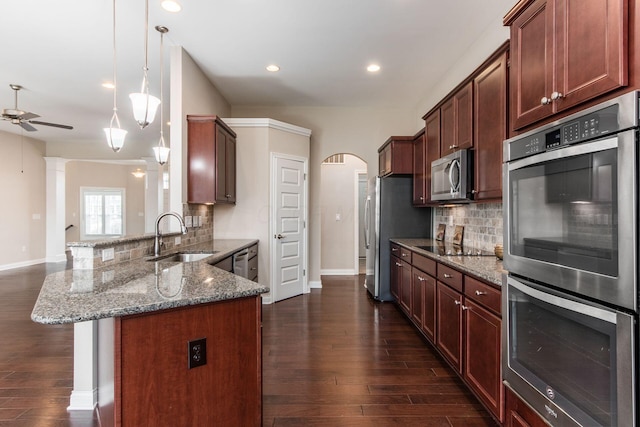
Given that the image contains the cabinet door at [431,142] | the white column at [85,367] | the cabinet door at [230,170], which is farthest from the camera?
the cabinet door at [230,170]

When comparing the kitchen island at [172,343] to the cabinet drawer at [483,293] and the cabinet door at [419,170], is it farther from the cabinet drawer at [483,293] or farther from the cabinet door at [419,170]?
the cabinet door at [419,170]

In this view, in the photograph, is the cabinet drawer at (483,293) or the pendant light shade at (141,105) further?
the pendant light shade at (141,105)

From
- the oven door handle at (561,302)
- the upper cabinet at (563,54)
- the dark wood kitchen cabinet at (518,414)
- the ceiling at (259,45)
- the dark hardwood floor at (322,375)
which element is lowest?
the dark hardwood floor at (322,375)

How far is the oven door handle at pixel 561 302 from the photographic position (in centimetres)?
101

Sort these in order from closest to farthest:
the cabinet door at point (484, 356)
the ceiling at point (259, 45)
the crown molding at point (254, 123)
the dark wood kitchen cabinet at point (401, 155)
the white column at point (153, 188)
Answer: the cabinet door at point (484, 356)
the ceiling at point (259, 45)
the dark wood kitchen cabinet at point (401, 155)
the crown molding at point (254, 123)
the white column at point (153, 188)

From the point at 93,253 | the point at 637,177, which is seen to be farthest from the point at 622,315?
the point at 93,253

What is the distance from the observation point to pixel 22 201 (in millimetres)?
7203

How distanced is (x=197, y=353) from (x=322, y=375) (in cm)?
137

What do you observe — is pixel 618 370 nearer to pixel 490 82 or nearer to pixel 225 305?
pixel 225 305

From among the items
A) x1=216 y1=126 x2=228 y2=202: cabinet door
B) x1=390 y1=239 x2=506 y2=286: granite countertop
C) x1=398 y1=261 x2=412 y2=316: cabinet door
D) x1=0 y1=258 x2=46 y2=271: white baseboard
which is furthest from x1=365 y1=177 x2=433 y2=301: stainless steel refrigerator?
x1=0 y1=258 x2=46 y2=271: white baseboard

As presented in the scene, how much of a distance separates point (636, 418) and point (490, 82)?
2.07 metres

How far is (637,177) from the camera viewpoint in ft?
2.97

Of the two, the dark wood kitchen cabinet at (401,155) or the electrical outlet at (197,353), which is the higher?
the dark wood kitchen cabinet at (401,155)

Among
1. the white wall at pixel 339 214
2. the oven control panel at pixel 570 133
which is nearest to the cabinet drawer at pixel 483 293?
the oven control panel at pixel 570 133
